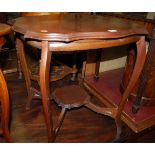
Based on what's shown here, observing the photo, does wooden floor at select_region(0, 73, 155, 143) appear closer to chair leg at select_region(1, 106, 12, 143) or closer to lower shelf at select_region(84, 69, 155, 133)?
lower shelf at select_region(84, 69, 155, 133)

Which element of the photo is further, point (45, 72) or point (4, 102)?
point (4, 102)

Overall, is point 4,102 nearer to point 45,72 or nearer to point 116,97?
point 45,72

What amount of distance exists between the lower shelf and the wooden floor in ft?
0.19

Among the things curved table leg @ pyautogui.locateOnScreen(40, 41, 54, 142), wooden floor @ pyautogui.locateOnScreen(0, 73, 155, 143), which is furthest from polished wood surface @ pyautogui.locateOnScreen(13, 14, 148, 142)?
wooden floor @ pyautogui.locateOnScreen(0, 73, 155, 143)

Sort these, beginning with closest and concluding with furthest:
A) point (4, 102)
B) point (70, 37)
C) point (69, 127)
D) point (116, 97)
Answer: point (70, 37) → point (4, 102) → point (69, 127) → point (116, 97)

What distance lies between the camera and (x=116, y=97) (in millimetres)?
1650

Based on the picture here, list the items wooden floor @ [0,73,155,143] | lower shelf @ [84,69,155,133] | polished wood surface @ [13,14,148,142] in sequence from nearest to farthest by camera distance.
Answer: polished wood surface @ [13,14,148,142] → wooden floor @ [0,73,155,143] → lower shelf @ [84,69,155,133]

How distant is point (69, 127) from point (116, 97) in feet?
1.68

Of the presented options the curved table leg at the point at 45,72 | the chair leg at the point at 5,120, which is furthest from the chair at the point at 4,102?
the curved table leg at the point at 45,72

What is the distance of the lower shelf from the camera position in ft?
4.61

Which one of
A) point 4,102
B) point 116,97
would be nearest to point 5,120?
point 4,102

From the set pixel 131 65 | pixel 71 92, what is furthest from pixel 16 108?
pixel 131 65

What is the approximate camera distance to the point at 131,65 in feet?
5.06

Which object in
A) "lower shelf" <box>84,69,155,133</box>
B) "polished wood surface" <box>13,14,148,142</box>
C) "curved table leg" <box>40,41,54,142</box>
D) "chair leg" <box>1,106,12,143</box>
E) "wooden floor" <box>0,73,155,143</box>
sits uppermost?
"polished wood surface" <box>13,14,148,142</box>
